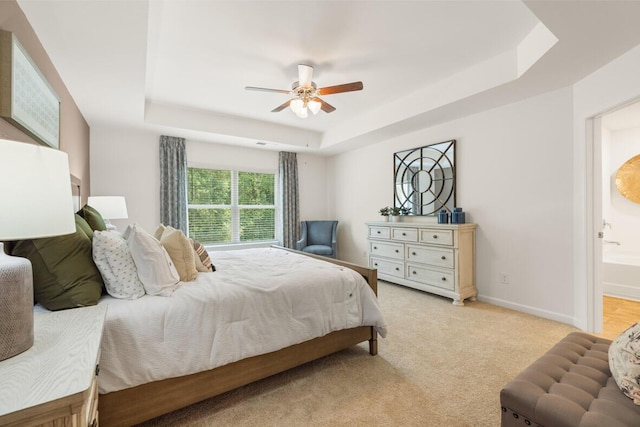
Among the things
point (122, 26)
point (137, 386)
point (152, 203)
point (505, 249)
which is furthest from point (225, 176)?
point (505, 249)

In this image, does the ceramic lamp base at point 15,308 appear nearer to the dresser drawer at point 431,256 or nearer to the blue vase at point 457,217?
the dresser drawer at point 431,256

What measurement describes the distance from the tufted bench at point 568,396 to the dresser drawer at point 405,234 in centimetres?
245

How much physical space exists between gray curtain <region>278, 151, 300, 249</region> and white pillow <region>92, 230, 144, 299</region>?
388cm

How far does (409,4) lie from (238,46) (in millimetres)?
1463

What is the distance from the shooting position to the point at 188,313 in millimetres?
1546

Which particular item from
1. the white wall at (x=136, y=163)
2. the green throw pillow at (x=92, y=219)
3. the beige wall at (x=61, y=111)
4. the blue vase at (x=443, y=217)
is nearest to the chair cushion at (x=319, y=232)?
the white wall at (x=136, y=163)

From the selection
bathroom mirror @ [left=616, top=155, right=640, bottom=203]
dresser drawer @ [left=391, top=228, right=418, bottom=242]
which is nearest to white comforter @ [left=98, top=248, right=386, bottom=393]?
dresser drawer @ [left=391, top=228, right=418, bottom=242]

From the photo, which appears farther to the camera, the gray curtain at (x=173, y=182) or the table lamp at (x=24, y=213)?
the gray curtain at (x=173, y=182)

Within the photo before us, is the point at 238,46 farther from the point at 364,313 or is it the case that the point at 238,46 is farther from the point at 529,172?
the point at 529,172

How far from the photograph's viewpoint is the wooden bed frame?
1385mm

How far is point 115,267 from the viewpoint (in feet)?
5.17

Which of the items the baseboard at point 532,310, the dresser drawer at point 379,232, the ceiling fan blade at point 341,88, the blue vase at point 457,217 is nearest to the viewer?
the ceiling fan blade at point 341,88

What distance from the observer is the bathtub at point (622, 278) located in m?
3.62

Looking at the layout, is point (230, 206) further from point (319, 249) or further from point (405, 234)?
point (405, 234)
